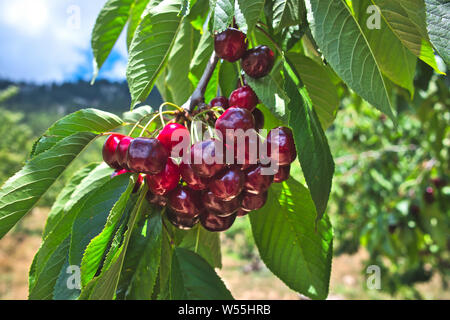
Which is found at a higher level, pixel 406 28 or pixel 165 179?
pixel 406 28

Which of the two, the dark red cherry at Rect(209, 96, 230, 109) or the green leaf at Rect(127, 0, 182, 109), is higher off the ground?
the green leaf at Rect(127, 0, 182, 109)

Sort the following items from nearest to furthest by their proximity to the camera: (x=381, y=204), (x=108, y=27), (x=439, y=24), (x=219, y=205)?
1. (x=439, y=24)
2. (x=219, y=205)
3. (x=108, y=27)
4. (x=381, y=204)

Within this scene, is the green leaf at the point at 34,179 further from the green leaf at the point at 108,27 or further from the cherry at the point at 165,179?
the green leaf at the point at 108,27

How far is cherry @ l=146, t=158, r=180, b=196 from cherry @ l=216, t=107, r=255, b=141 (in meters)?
0.09

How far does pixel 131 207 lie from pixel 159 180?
6 centimetres

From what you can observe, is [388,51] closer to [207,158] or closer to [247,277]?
[207,158]

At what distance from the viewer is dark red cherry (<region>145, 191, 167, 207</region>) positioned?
55cm

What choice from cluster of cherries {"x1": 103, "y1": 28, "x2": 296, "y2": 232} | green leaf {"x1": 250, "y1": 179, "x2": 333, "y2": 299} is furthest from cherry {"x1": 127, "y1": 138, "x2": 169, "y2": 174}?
green leaf {"x1": 250, "y1": 179, "x2": 333, "y2": 299}

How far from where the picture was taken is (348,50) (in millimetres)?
455

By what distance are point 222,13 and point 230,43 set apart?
11 centimetres

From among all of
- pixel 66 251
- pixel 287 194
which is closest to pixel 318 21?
pixel 287 194

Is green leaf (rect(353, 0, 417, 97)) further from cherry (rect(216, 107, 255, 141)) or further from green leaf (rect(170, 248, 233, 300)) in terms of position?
green leaf (rect(170, 248, 233, 300))

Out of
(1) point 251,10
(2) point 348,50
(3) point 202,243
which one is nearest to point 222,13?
(1) point 251,10

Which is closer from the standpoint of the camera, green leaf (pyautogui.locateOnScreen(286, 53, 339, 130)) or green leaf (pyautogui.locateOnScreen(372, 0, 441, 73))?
green leaf (pyautogui.locateOnScreen(372, 0, 441, 73))
